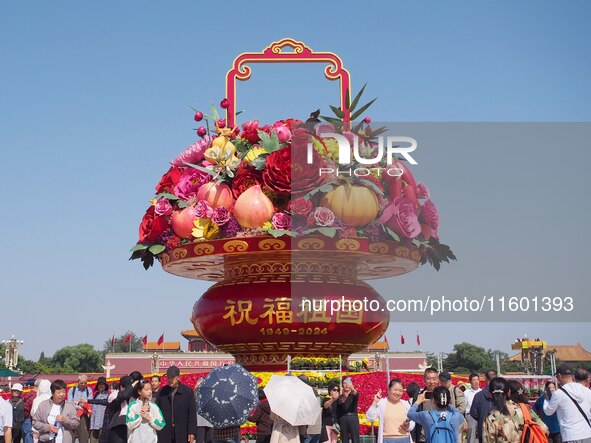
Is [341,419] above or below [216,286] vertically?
below

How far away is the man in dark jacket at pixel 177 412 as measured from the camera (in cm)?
736

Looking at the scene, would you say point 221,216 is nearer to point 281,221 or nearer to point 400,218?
point 281,221

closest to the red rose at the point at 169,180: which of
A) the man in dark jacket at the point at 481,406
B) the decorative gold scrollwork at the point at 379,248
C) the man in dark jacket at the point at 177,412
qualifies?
the decorative gold scrollwork at the point at 379,248

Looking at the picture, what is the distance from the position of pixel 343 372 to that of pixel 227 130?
339 cm

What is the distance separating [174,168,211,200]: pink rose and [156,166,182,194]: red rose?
0.68 feet

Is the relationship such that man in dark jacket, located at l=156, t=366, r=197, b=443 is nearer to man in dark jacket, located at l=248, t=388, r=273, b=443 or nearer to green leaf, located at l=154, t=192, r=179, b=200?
man in dark jacket, located at l=248, t=388, r=273, b=443

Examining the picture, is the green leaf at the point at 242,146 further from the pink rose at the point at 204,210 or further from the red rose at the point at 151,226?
the red rose at the point at 151,226

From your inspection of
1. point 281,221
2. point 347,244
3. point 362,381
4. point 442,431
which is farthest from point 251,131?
point 362,381

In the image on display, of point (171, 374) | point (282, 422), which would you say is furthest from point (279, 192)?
point (282, 422)

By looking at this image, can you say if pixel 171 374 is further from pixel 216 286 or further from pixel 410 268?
pixel 410 268

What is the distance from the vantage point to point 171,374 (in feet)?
24.2

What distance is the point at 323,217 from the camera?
8289 millimetres

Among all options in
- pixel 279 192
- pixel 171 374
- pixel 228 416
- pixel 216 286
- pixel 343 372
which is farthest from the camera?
pixel 343 372

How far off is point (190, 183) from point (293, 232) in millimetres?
1742
